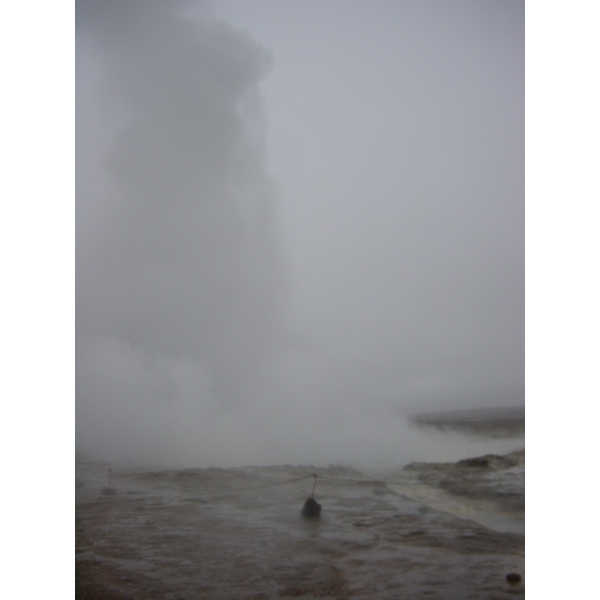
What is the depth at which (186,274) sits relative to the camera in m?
2.86

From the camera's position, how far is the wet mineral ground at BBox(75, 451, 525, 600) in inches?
104

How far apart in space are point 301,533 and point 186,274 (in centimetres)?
124

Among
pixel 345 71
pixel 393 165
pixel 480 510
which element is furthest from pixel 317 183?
pixel 480 510

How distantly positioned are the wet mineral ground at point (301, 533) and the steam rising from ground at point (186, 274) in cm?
11

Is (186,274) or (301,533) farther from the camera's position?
(186,274)

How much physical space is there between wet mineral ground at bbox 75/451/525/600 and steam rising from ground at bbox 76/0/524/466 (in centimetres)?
11

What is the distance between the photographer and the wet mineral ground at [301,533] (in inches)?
104

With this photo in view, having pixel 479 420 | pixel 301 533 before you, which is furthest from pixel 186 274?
pixel 479 420

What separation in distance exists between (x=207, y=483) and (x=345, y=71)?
1.97 meters

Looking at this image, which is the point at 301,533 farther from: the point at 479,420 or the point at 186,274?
the point at 186,274

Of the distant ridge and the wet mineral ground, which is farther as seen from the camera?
the distant ridge

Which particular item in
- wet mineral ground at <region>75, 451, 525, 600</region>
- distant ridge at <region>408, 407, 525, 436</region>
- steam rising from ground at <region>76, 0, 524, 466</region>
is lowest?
wet mineral ground at <region>75, 451, 525, 600</region>
